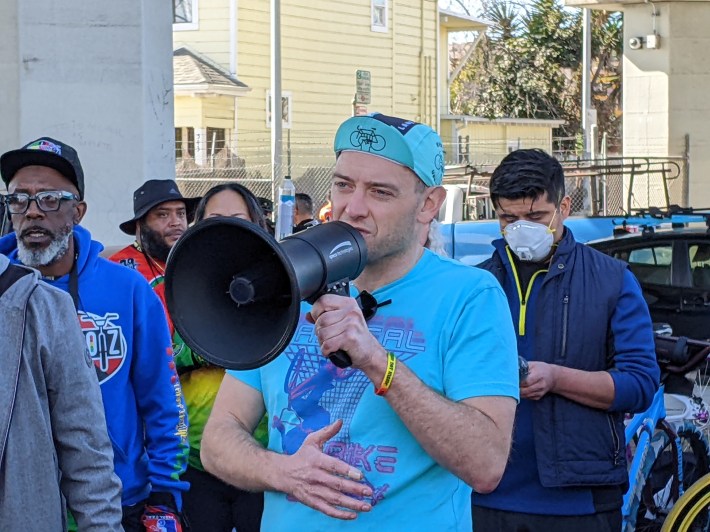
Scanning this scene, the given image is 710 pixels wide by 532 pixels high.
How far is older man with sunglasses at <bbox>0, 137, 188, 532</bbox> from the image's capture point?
13.8ft

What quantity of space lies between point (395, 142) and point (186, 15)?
29.3 metres

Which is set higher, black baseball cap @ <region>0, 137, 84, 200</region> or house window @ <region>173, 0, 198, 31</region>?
house window @ <region>173, 0, 198, 31</region>

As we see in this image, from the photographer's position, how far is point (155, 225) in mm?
6219

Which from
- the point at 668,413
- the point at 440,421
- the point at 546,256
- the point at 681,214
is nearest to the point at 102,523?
the point at 440,421

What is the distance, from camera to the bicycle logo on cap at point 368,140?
2996mm

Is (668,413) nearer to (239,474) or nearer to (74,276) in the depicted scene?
(74,276)

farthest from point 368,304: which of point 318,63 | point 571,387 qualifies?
point 318,63

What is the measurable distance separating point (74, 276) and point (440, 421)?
1894 mm

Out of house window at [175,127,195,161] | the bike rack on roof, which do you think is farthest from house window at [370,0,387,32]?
the bike rack on roof

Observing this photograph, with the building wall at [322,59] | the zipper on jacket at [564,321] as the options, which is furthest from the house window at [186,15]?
the zipper on jacket at [564,321]

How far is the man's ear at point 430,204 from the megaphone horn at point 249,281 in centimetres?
28

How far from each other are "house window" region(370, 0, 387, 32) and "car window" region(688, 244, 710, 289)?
23.7 metres

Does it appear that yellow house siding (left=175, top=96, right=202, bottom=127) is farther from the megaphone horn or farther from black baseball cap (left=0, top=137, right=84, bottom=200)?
the megaphone horn

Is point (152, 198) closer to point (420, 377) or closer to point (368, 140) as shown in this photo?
point (368, 140)
